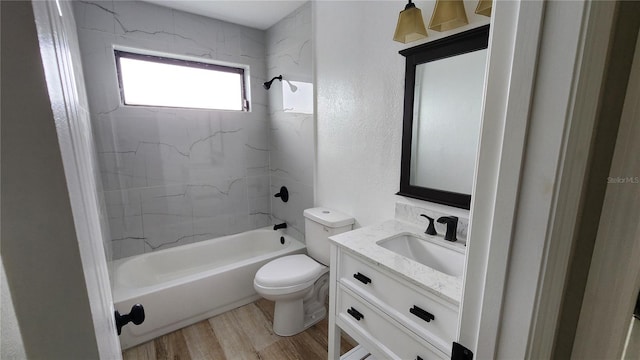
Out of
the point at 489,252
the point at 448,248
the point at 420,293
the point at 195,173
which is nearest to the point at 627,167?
the point at 489,252

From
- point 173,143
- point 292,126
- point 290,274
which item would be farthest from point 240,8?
point 290,274

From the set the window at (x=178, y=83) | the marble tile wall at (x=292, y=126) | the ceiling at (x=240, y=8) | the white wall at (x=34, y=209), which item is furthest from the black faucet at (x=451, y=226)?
the window at (x=178, y=83)

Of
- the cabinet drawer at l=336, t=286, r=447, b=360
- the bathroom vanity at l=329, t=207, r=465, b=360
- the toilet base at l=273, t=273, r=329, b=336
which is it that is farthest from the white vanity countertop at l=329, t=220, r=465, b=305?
the toilet base at l=273, t=273, r=329, b=336

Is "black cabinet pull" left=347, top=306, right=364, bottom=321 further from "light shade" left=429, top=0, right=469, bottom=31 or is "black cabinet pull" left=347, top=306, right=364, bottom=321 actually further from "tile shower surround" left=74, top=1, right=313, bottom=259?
"light shade" left=429, top=0, right=469, bottom=31

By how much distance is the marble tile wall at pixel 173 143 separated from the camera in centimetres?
210

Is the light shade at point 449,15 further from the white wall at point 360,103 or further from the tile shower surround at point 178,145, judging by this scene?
the tile shower surround at point 178,145

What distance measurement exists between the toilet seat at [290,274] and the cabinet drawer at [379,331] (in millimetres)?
499

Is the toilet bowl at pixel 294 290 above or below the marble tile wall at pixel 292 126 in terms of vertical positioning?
below

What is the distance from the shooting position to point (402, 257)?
1.17 m

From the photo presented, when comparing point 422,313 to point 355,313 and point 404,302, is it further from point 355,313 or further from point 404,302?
point 355,313

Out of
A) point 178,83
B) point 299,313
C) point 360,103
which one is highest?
point 178,83

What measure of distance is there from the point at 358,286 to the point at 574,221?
3.26 feet

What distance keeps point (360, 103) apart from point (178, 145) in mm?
1767

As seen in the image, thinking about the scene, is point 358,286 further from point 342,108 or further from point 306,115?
point 306,115
